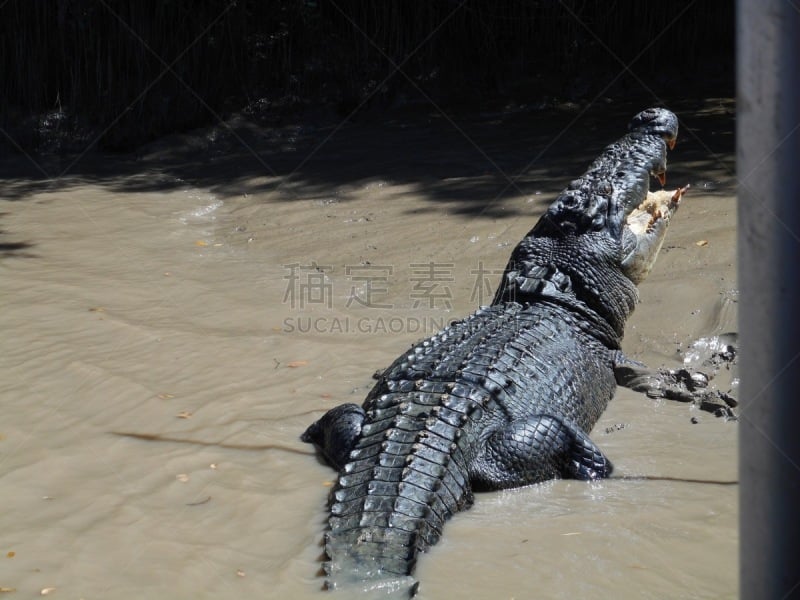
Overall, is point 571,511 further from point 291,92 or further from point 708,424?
point 291,92

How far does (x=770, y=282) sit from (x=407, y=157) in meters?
7.96

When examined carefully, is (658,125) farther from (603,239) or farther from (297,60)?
(297,60)

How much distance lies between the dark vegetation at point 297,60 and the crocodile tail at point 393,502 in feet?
25.2

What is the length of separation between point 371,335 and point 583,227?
1482 millimetres

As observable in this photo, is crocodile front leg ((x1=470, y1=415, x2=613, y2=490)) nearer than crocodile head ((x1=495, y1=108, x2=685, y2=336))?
Yes

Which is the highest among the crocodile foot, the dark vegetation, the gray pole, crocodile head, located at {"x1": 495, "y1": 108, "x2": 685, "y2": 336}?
the dark vegetation

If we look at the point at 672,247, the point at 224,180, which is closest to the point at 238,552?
the point at 672,247

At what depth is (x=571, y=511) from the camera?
321 cm

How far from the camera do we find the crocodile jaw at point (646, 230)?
489 cm

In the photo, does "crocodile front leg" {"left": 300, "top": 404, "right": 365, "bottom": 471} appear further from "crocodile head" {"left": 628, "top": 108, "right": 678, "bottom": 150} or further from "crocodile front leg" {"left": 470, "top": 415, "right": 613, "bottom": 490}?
"crocodile head" {"left": 628, "top": 108, "right": 678, "bottom": 150}

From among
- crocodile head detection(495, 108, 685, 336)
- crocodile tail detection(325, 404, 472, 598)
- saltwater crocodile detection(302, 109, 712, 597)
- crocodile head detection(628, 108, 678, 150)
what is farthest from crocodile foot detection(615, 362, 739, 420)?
crocodile head detection(628, 108, 678, 150)

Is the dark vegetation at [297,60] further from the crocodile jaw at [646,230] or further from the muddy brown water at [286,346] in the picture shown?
the crocodile jaw at [646,230]

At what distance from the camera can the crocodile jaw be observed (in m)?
4.89

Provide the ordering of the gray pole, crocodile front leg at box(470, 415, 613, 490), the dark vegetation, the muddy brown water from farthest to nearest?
the dark vegetation → crocodile front leg at box(470, 415, 613, 490) → the muddy brown water → the gray pole
